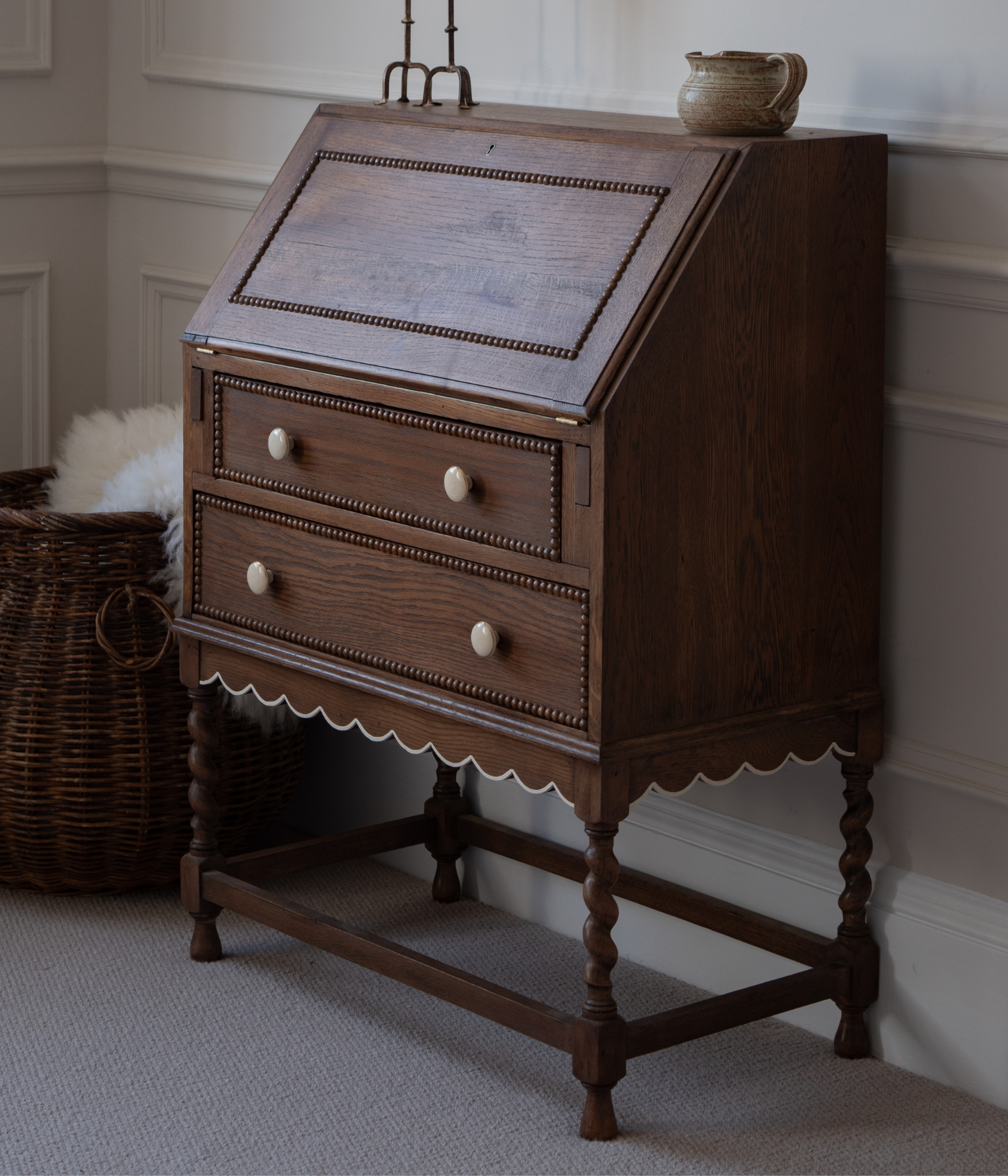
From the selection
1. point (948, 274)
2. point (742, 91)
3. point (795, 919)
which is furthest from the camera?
point (795, 919)

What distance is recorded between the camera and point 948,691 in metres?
2.18

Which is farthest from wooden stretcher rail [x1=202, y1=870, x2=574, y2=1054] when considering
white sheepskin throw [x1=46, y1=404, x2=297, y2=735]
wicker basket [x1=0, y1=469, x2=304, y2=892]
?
white sheepskin throw [x1=46, y1=404, x2=297, y2=735]

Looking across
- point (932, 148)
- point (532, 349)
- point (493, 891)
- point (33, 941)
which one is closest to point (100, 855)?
point (33, 941)

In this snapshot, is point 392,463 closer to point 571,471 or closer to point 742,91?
point 571,471

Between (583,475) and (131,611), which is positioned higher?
(583,475)

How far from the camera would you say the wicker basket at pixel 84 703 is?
103 inches

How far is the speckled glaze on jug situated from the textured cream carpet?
1204mm

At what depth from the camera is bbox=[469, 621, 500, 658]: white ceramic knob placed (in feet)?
6.52

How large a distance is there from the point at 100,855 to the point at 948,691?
1347 mm

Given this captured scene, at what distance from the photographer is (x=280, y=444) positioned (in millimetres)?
2201

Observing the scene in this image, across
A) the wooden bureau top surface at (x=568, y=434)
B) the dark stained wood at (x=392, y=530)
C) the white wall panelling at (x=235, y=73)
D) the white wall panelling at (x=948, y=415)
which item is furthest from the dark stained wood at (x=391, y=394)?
the white wall panelling at (x=235, y=73)

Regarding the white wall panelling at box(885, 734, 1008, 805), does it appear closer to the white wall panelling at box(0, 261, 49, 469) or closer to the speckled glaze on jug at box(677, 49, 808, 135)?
the speckled glaze on jug at box(677, 49, 808, 135)

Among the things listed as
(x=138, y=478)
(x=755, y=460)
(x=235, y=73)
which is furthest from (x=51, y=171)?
(x=755, y=460)

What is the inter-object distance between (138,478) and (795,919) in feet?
3.98
